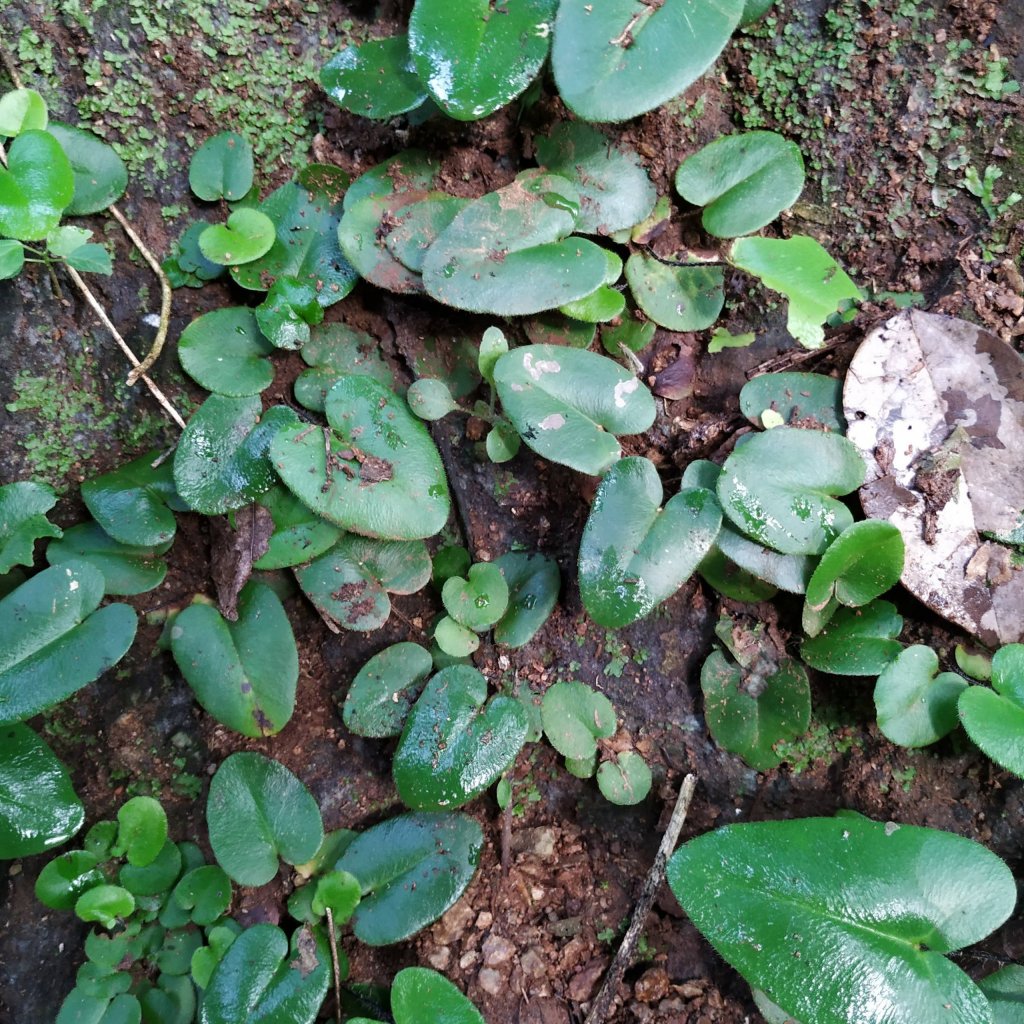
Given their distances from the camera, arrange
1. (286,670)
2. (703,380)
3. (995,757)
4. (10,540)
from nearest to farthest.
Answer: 1. (995,757)
2. (10,540)
3. (286,670)
4. (703,380)

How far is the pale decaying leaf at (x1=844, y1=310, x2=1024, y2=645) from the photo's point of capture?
4.74ft

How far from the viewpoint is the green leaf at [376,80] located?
150 cm

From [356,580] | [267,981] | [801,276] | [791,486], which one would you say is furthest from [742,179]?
[267,981]

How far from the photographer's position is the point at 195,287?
5.27 ft

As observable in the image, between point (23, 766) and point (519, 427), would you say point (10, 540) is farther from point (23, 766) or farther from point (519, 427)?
point (519, 427)

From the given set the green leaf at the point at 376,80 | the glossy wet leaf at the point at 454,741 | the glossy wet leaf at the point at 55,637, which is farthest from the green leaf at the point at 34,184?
the glossy wet leaf at the point at 454,741

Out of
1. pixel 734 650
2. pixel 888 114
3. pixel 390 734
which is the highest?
pixel 888 114

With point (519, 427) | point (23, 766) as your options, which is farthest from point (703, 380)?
point (23, 766)

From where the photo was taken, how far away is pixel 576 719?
1612 mm

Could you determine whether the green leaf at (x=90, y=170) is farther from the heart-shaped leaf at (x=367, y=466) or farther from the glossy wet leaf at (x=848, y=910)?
the glossy wet leaf at (x=848, y=910)

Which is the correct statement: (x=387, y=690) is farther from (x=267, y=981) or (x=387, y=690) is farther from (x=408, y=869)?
(x=267, y=981)

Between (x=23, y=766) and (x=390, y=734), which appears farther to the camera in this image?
(x=390, y=734)

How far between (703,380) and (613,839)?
111cm

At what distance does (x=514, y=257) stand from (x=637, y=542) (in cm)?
64
